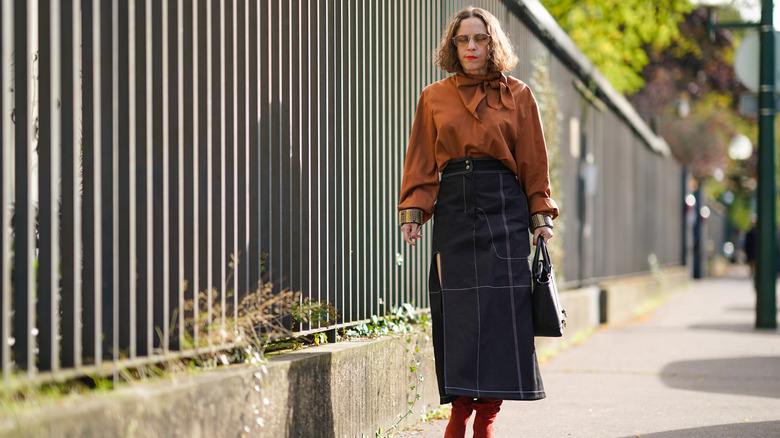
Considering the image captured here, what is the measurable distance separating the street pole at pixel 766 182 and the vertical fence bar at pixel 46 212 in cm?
1053

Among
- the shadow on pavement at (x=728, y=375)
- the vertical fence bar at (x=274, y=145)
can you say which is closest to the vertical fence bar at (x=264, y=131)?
the vertical fence bar at (x=274, y=145)

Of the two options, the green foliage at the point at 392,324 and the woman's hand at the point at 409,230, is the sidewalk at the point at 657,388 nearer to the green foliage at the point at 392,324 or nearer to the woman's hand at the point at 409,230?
the green foliage at the point at 392,324

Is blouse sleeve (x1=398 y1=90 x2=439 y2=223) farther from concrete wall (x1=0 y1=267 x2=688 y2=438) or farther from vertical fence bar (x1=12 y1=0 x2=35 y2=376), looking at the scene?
vertical fence bar (x1=12 y1=0 x2=35 y2=376)

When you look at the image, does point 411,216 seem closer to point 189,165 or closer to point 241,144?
point 241,144

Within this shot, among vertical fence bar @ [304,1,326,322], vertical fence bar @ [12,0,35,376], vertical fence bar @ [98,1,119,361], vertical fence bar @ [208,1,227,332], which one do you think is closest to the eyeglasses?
vertical fence bar @ [304,1,326,322]

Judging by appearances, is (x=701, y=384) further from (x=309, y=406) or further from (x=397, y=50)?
(x=309, y=406)

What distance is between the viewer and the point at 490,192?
4.24 metres

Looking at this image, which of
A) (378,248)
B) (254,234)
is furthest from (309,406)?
(378,248)

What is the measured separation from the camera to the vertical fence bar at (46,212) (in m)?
2.77

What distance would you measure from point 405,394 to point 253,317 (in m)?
1.58

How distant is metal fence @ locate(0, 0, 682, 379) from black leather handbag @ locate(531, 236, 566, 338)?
3.21 feet

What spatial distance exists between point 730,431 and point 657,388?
1757 millimetres

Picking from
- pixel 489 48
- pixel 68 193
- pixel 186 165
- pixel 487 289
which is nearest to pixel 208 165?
pixel 186 165

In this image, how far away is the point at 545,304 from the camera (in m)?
4.20
